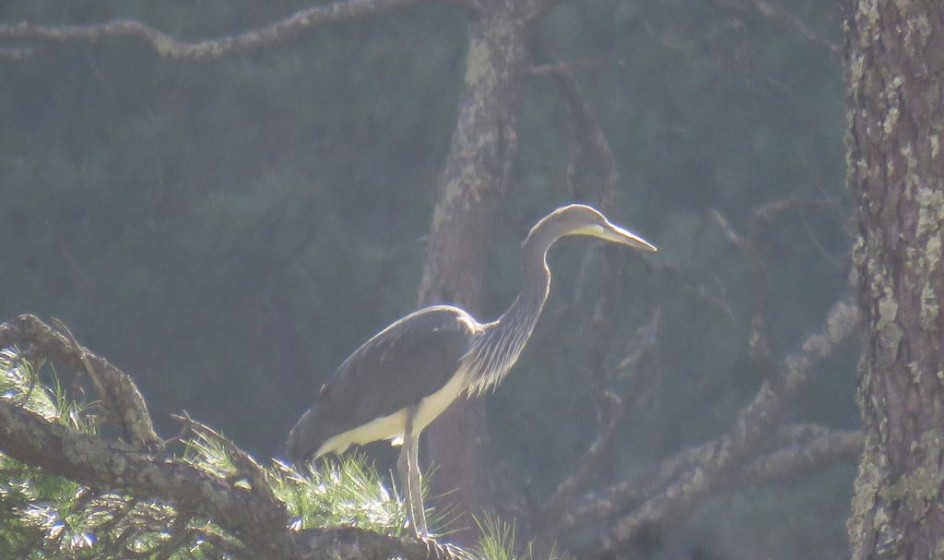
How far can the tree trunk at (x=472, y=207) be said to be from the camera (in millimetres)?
6621

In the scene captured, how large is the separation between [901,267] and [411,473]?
2512mm

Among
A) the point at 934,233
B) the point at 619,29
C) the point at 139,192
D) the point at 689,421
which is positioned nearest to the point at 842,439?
the point at 689,421

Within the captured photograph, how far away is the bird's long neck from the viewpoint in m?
5.22

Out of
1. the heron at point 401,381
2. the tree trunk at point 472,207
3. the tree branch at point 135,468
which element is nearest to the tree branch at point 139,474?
the tree branch at point 135,468

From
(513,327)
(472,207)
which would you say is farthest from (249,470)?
(472,207)

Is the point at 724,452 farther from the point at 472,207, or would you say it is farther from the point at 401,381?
the point at 401,381

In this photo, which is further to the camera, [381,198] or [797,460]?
[381,198]

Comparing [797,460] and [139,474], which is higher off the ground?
[139,474]

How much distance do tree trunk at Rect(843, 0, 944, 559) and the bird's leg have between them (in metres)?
1.77

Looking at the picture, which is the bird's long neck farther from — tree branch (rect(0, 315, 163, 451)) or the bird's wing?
tree branch (rect(0, 315, 163, 451))

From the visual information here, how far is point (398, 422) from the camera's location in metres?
5.15

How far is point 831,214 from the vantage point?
709 centimetres

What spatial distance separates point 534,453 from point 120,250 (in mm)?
2580

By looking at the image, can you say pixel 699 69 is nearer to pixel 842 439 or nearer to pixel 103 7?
pixel 842 439
